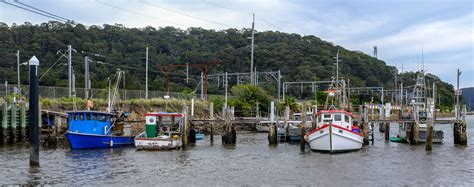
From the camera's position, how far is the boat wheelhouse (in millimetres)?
45000

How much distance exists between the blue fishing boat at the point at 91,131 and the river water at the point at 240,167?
3.80 ft

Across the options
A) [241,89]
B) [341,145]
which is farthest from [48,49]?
[341,145]

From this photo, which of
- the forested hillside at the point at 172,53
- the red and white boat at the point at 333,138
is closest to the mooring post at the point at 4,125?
the red and white boat at the point at 333,138

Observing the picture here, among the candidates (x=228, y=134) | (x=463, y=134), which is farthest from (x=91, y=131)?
(x=463, y=134)

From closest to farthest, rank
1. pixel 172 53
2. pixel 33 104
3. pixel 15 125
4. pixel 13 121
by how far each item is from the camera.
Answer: pixel 33 104 < pixel 13 121 < pixel 15 125 < pixel 172 53

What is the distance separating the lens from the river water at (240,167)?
2855cm

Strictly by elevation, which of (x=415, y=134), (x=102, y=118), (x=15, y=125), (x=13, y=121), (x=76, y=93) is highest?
(x=76, y=93)

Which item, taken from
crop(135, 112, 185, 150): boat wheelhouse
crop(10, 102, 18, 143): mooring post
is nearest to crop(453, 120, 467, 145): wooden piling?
crop(135, 112, 185, 150): boat wheelhouse

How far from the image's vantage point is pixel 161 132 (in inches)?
1918

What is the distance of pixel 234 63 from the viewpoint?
130125 millimetres

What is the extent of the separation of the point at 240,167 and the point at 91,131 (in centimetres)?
1736

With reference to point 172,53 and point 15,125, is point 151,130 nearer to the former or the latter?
point 15,125

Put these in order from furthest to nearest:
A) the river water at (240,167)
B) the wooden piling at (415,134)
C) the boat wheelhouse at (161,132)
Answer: the wooden piling at (415,134), the boat wheelhouse at (161,132), the river water at (240,167)

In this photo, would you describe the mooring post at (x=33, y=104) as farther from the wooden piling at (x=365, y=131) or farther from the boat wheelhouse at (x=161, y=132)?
the wooden piling at (x=365, y=131)
